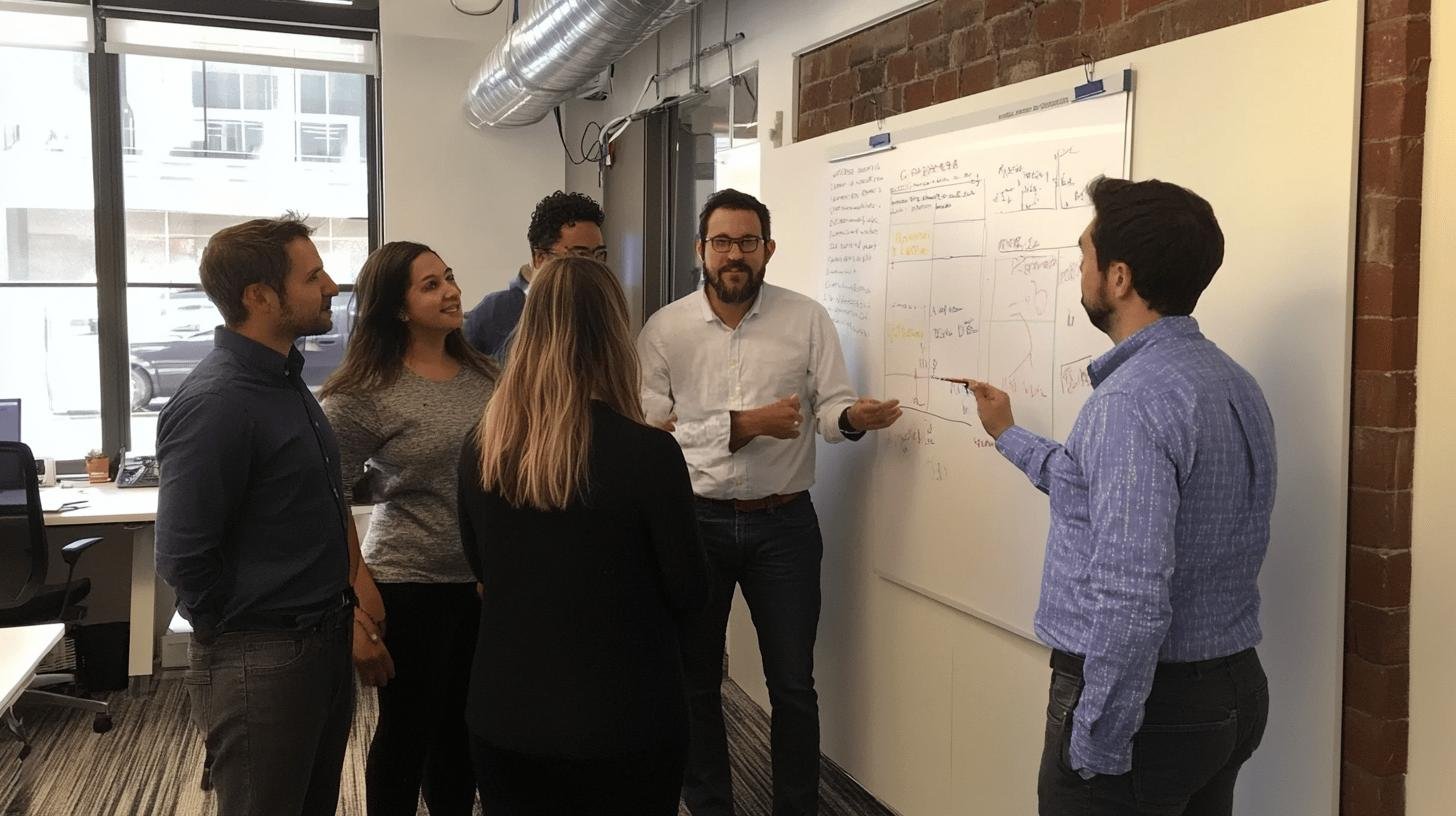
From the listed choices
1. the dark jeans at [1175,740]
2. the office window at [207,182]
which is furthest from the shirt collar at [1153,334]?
the office window at [207,182]

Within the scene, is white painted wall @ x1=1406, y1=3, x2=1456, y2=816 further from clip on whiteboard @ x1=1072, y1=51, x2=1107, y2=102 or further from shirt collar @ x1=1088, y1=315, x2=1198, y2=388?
clip on whiteboard @ x1=1072, y1=51, x2=1107, y2=102

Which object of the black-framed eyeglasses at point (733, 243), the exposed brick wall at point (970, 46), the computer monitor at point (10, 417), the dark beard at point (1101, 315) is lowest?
the computer monitor at point (10, 417)

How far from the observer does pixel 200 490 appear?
170cm

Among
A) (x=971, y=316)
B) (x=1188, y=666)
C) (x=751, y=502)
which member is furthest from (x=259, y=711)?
(x=971, y=316)

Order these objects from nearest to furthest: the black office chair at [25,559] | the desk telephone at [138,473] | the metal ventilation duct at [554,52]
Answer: the metal ventilation duct at [554,52], the black office chair at [25,559], the desk telephone at [138,473]

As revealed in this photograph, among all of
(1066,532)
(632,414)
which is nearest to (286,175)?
(632,414)

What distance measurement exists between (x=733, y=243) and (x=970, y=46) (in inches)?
29.6

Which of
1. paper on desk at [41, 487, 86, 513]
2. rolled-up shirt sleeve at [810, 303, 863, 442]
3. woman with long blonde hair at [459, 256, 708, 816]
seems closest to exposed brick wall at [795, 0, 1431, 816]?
woman with long blonde hair at [459, 256, 708, 816]

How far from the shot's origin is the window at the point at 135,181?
4887mm

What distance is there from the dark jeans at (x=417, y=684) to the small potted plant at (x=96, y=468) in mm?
3335

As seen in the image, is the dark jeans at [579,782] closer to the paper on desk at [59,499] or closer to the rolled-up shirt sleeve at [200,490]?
the rolled-up shirt sleeve at [200,490]

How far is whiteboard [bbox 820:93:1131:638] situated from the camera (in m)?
2.22

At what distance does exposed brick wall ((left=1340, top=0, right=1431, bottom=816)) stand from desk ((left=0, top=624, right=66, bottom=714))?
228 centimetres

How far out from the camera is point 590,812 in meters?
1.58
